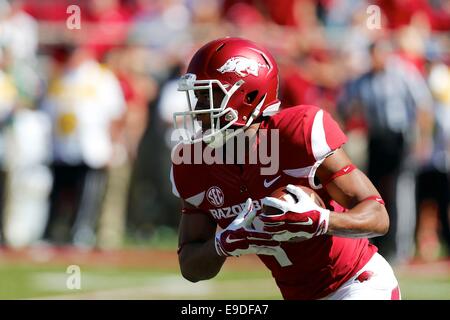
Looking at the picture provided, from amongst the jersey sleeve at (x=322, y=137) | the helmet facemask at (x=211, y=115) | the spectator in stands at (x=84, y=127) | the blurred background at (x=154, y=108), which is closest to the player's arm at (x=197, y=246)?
the helmet facemask at (x=211, y=115)

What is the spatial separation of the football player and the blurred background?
5106mm

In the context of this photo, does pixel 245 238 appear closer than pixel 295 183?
Yes

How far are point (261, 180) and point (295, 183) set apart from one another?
158 mm

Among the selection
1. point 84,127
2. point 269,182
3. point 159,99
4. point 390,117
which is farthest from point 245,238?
point 159,99

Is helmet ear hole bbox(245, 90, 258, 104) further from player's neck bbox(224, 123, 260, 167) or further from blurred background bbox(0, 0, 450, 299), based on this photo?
blurred background bbox(0, 0, 450, 299)

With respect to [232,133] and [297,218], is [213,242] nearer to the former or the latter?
[232,133]

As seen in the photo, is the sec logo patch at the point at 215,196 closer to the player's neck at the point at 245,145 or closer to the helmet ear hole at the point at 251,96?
the player's neck at the point at 245,145

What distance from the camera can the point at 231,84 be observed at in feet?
14.4

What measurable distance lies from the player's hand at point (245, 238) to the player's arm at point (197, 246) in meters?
0.26

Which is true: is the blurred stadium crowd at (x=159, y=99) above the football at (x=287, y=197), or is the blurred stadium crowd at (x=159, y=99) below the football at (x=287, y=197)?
above

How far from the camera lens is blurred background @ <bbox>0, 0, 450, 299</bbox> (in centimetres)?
1017

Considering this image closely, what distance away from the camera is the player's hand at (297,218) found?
391 centimetres

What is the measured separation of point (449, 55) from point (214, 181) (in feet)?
24.3
